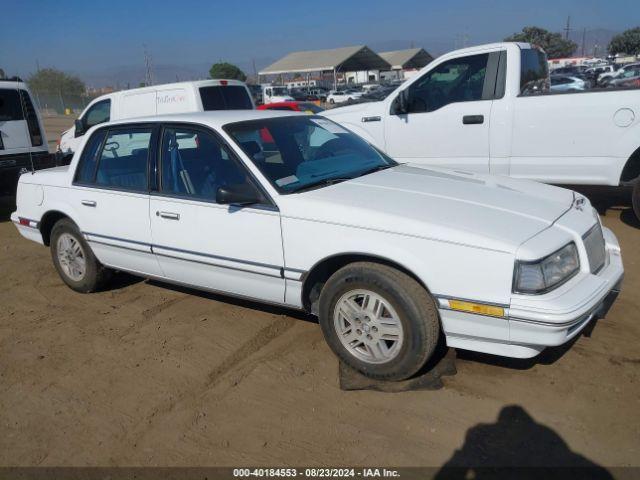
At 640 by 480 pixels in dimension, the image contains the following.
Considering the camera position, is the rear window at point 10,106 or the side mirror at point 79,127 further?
the side mirror at point 79,127

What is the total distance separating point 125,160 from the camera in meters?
4.64

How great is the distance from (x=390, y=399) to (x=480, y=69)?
4.71 metres

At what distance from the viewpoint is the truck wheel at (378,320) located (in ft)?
10.3

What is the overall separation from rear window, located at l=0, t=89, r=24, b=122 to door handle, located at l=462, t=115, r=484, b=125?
6959mm

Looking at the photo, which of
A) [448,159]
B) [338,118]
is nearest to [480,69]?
[448,159]

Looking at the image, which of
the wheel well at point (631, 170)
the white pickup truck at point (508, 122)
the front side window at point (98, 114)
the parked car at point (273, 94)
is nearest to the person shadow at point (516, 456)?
the white pickup truck at point (508, 122)

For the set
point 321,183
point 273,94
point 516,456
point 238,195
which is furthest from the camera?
point 273,94

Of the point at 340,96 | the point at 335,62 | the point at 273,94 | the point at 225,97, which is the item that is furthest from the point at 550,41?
the point at 225,97

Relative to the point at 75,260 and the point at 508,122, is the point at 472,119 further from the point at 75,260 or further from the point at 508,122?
the point at 75,260

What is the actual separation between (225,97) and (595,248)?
7.61 m

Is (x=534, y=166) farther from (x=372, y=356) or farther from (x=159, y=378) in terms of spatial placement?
(x=159, y=378)

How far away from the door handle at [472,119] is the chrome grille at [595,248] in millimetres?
3195

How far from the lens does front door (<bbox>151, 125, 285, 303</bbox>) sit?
3.68 metres

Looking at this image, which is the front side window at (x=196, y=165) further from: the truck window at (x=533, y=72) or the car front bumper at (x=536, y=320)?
the truck window at (x=533, y=72)
